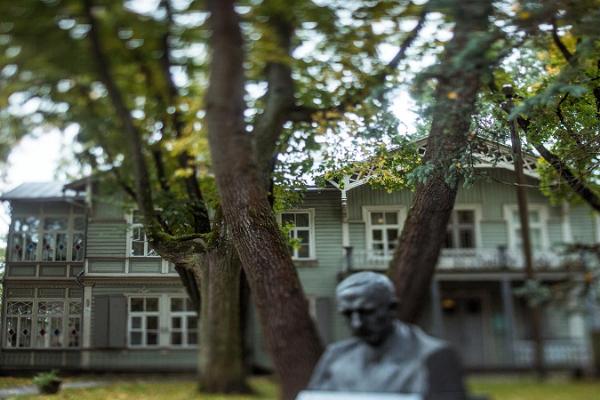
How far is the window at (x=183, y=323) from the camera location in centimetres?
539

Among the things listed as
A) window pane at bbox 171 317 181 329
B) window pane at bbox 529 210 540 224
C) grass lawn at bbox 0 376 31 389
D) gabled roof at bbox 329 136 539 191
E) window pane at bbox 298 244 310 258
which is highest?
gabled roof at bbox 329 136 539 191

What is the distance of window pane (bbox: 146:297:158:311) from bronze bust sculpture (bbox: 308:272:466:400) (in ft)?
10.2

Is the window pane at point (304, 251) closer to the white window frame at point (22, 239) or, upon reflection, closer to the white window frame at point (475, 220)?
the white window frame at point (475, 220)

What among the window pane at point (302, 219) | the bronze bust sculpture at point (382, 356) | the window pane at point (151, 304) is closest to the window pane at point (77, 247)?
the window pane at point (151, 304)

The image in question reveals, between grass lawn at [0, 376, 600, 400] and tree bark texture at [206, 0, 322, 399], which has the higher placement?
tree bark texture at [206, 0, 322, 399]

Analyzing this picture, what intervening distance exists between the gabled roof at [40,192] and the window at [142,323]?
1.11 metres

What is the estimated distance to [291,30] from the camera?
439 centimetres

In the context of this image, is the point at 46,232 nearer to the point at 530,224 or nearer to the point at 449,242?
the point at 449,242

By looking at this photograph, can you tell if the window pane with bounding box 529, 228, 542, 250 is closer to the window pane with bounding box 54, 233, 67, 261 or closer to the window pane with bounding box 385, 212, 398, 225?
the window pane with bounding box 385, 212, 398, 225

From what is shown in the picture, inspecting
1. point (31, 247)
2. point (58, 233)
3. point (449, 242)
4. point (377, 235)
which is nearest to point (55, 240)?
point (58, 233)

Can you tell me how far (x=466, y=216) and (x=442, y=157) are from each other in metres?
1.34

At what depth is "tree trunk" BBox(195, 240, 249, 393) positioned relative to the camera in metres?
4.83

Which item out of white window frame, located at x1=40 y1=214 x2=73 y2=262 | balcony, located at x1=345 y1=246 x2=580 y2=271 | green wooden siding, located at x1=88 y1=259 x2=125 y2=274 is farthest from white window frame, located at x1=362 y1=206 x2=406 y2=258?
white window frame, located at x1=40 y1=214 x2=73 y2=262

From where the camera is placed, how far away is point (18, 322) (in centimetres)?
573
